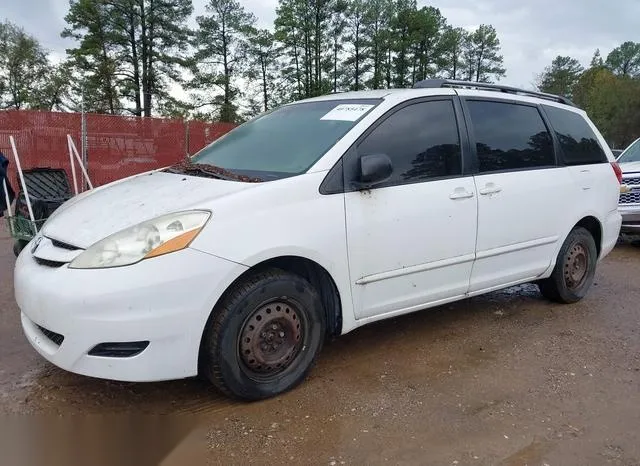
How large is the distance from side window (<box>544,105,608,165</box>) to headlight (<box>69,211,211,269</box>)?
132 inches

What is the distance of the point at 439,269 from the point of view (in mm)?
3541

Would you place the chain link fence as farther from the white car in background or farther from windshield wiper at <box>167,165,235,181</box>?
the white car in background

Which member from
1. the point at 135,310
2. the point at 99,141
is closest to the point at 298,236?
the point at 135,310

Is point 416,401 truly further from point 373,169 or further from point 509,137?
point 509,137

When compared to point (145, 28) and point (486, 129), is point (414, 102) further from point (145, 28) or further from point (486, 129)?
point (145, 28)

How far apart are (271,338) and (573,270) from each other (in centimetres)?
313

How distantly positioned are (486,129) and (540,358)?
170cm

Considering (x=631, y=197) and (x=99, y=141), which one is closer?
(x=631, y=197)

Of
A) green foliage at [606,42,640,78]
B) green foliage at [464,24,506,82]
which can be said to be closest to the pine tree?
green foliage at [464,24,506,82]

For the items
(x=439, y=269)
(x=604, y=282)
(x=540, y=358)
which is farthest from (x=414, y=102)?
(x=604, y=282)

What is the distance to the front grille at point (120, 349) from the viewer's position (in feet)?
8.21

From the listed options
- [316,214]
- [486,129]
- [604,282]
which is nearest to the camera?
[316,214]

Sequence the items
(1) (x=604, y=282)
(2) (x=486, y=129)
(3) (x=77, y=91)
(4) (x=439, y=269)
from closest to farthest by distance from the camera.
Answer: (4) (x=439, y=269) → (2) (x=486, y=129) → (1) (x=604, y=282) → (3) (x=77, y=91)

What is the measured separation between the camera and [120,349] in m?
2.51
